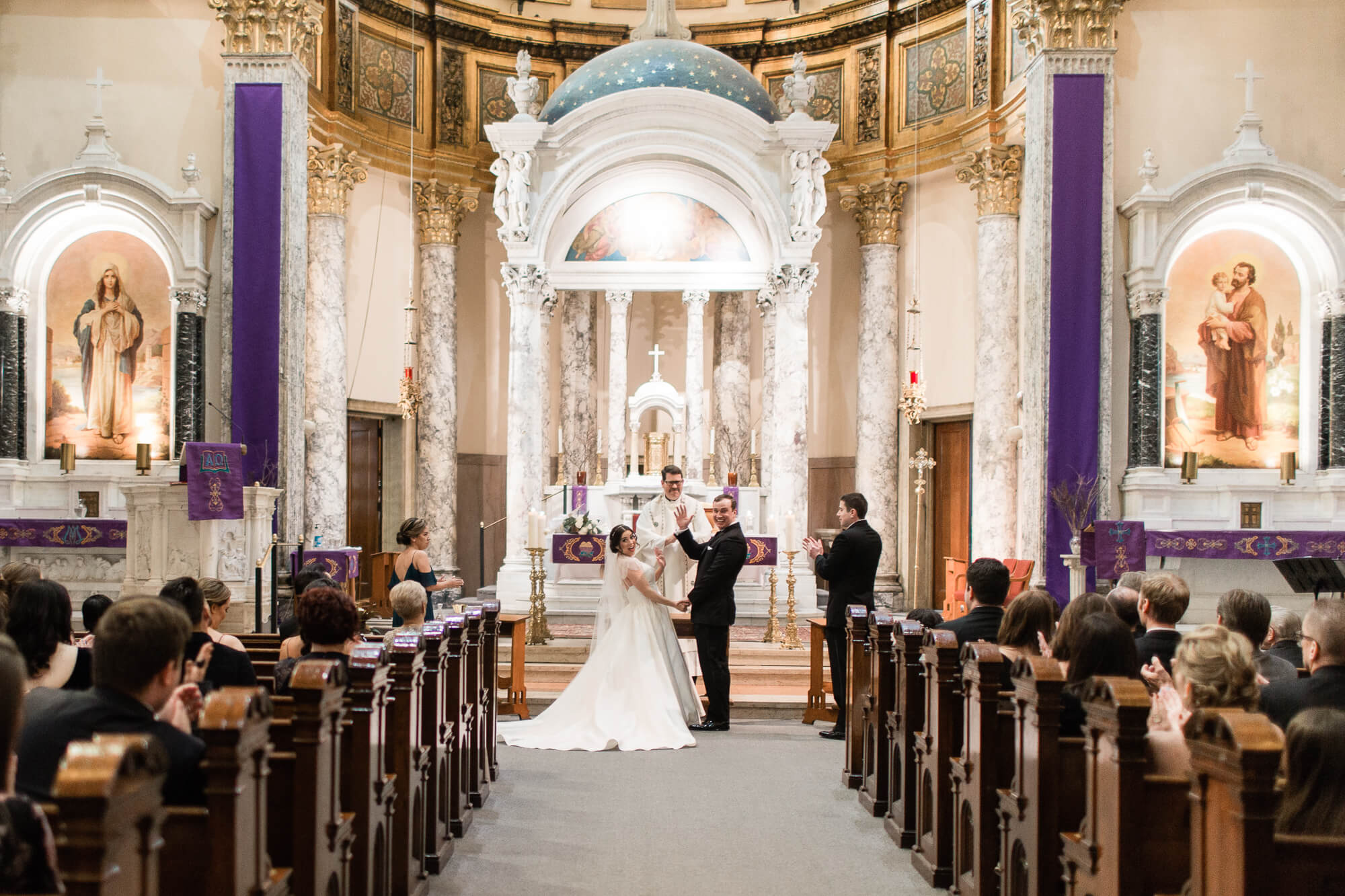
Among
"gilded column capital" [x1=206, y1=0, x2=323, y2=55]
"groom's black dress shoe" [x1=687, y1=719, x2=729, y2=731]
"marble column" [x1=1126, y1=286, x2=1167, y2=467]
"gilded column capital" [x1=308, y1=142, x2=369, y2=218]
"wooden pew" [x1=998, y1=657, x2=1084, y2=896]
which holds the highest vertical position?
"gilded column capital" [x1=206, y1=0, x2=323, y2=55]

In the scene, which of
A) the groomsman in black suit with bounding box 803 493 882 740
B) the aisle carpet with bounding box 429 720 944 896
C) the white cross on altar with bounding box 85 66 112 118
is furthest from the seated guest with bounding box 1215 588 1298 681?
the white cross on altar with bounding box 85 66 112 118

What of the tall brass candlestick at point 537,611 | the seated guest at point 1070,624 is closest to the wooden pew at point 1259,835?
the seated guest at point 1070,624

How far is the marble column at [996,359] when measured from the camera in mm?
12500

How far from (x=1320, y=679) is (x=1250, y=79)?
8.51 metres

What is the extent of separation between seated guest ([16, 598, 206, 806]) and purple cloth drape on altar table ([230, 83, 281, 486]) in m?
8.08

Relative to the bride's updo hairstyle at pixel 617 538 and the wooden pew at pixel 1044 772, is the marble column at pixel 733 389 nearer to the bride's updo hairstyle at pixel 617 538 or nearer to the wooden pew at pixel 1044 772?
the bride's updo hairstyle at pixel 617 538

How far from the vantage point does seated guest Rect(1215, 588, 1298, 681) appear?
4.14m

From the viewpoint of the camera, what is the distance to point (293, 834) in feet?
10.4

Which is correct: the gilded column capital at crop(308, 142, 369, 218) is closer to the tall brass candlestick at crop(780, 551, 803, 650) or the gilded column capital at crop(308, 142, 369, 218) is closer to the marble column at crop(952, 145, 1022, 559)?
the tall brass candlestick at crop(780, 551, 803, 650)

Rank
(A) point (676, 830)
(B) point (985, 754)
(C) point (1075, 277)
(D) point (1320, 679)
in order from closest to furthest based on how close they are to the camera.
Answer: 1. (D) point (1320, 679)
2. (B) point (985, 754)
3. (A) point (676, 830)
4. (C) point (1075, 277)

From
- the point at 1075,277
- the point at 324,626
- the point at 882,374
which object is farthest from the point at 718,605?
the point at 882,374

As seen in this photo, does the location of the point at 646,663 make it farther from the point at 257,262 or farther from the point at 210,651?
the point at 257,262

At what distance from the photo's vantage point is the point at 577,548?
39.3 feet

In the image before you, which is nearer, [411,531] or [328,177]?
[411,531]
